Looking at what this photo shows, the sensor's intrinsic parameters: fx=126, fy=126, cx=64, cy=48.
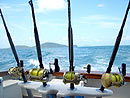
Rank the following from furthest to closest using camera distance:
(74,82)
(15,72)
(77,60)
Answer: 1. (77,60)
2. (15,72)
3. (74,82)

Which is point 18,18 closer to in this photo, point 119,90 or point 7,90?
point 7,90

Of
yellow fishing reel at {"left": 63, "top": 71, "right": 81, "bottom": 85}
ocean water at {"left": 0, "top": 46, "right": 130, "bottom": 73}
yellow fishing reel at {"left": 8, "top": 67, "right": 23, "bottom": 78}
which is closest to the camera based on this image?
yellow fishing reel at {"left": 63, "top": 71, "right": 81, "bottom": 85}

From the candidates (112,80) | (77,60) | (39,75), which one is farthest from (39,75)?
(77,60)

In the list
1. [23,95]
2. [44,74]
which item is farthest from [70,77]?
[23,95]

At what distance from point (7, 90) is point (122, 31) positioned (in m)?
1.73

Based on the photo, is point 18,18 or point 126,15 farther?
point 18,18

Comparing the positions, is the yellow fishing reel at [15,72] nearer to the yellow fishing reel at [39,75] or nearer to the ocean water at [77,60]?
the yellow fishing reel at [39,75]

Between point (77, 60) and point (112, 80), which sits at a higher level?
point (112, 80)

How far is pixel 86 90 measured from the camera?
1.29 metres

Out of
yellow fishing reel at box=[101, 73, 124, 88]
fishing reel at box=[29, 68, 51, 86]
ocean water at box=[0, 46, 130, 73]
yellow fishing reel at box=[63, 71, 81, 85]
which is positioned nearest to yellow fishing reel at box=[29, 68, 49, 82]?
fishing reel at box=[29, 68, 51, 86]

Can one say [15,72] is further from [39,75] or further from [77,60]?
[77,60]

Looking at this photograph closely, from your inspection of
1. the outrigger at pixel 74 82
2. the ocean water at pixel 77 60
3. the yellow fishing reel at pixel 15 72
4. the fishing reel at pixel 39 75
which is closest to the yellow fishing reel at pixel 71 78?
the outrigger at pixel 74 82

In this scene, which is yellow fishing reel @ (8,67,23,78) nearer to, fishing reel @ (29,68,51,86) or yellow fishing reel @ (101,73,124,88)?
fishing reel @ (29,68,51,86)

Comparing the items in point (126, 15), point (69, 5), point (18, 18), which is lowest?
point (126, 15)
